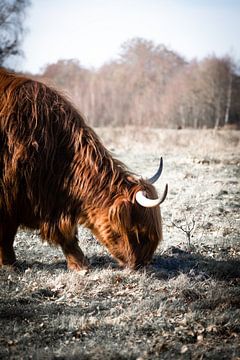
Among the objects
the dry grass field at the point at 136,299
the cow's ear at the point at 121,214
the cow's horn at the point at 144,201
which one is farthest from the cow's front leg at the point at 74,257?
the cow's horn at the point at 144,201

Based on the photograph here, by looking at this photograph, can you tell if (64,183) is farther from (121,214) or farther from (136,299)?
(136,299)

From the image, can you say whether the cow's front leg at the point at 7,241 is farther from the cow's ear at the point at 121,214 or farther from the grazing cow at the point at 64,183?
the cow's ear at the point at 121,214

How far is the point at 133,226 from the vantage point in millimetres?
5020

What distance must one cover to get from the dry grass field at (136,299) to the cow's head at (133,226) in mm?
249

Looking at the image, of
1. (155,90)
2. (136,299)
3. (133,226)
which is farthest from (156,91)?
(136,299)

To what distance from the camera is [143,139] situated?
64.0 ft

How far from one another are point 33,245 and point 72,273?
1333 millimetres

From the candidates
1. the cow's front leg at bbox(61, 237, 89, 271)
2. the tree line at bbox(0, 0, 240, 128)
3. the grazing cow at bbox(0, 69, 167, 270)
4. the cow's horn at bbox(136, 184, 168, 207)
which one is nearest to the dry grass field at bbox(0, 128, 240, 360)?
the cow's front leg at bbox(61, 237, 89, 271)

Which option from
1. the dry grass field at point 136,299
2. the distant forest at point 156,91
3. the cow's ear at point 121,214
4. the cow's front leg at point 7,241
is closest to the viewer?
the dry grass field at point 136,299

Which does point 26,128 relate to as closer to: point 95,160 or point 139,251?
point 95,160

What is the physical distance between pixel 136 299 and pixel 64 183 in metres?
1.48

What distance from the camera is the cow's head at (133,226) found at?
16.4 ft

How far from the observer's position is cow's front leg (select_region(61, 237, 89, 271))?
5.60m

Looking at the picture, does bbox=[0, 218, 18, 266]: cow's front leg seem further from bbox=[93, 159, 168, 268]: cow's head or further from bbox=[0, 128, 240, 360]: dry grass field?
bbox=[93, 159, 168, 268]: cow's head
